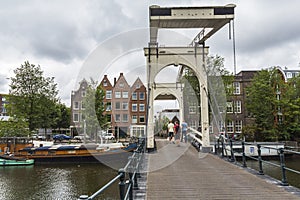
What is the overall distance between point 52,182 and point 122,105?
Result: 1049 centimetres

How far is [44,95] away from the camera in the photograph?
3228 cm

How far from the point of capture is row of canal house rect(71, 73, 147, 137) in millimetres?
26291

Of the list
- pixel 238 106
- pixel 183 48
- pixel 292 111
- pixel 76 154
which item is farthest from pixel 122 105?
pixel 238 106

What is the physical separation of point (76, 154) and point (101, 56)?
15.2 m

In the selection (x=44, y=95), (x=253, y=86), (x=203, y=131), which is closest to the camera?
(x=203, y=131)

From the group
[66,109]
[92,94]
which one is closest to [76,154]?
[92,94]

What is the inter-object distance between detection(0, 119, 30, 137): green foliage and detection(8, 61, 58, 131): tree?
1910 millimetres

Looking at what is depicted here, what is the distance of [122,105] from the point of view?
24.7m

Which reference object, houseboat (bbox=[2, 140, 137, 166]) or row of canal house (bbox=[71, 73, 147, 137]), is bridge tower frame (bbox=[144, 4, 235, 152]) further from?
row of canal house (bbox=[71, 73, 147, 137])

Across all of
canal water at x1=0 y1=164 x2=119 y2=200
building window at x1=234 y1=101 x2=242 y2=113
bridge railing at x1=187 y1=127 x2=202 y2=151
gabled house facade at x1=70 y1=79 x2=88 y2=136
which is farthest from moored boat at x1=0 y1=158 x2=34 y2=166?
building window at x1=234 y1=101 x2=242 y2=113

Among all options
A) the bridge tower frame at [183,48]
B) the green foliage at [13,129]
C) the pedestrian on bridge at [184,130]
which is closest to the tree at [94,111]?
the green foliage at [13,129]

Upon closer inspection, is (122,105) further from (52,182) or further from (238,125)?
(238,125)

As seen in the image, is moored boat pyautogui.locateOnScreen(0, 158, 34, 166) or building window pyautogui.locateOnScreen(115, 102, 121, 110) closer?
moored boat pyautogui.locateOnScreen(0, 158, 34, 166)

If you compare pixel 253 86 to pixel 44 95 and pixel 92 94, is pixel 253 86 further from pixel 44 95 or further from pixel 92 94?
pixel 44 95
